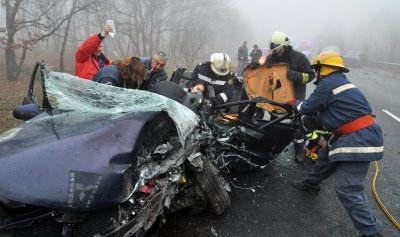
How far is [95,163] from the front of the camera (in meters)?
1.86

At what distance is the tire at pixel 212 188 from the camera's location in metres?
2.88

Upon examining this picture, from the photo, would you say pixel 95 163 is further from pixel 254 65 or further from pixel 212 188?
pixel 254 65

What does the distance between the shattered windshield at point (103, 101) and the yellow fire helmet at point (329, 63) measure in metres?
1.57

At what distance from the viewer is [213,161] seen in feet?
11.0

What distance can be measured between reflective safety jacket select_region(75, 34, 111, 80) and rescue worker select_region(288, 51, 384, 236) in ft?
9.42

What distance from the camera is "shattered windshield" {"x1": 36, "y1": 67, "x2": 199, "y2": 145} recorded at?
238 centimetres

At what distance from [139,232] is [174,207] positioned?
28.9 inches

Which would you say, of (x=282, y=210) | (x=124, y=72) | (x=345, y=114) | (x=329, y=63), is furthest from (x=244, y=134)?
(x=124, y=72)

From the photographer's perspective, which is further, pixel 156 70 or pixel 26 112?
A: pixel 156 70

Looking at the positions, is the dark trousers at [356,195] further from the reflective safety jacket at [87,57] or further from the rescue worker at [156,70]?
the reflective safety jacket at [87,57]

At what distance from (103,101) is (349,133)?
7.87ft

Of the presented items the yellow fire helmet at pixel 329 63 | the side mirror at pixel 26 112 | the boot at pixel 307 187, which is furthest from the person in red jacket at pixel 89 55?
the boot at pixel 307 187

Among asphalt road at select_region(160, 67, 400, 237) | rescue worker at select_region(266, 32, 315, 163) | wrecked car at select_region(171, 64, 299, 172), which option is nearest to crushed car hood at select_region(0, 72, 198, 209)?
wrecked car at select_region(171, 64, 299, 172)

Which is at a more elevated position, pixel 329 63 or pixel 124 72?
pixel 329 63
